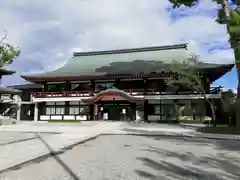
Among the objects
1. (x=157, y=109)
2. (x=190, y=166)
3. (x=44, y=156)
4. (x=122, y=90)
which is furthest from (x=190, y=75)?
(x=44, y=156)

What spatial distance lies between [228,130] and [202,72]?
39.6 ft

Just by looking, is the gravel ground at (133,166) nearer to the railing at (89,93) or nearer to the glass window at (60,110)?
the railing at (89,93)

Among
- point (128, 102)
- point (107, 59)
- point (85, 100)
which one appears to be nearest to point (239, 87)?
point (128, 102)

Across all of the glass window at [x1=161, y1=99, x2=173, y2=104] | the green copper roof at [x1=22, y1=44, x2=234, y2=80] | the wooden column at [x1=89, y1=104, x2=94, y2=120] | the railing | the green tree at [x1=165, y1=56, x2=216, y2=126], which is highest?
the green copper roof at [x1=22, y1=44, x2=234, y2=80]

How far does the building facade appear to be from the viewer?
28.8 meters

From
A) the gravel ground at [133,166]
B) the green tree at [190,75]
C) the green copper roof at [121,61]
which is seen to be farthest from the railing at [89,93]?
the gravel ground at [133,166]

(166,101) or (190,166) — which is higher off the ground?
(166,101)

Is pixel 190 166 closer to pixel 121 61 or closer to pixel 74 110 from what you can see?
pixel 74 110

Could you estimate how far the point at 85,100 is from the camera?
30.7m

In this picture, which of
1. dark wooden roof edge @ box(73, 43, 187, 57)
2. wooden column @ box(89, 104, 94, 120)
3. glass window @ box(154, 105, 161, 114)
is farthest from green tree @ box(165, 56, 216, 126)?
wooden column @ box(89, 104, 94, 120)

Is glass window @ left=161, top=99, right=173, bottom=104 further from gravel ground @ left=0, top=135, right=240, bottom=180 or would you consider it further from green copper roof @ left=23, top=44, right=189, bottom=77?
gravel ground @ left=0, top=135, right=240, bottom=180

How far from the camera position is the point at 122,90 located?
30.5 m

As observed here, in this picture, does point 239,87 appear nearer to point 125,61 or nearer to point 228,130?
point 228,130

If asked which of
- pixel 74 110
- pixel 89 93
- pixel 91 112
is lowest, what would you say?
pixel 91 112
